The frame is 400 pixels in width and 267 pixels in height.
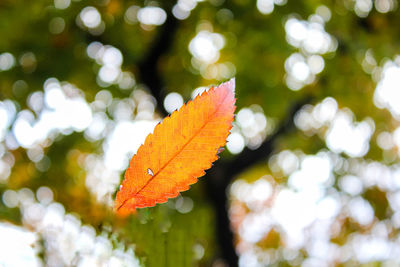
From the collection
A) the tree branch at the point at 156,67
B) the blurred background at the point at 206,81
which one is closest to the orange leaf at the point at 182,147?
the blurred background at the point at 206,81

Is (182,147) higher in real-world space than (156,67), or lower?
higher

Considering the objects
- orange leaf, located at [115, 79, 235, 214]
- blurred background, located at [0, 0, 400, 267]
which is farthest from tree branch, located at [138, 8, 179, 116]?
orange leaf, located at [115, 79, 235, 214]

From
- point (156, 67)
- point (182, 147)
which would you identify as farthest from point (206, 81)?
point (182, 147)

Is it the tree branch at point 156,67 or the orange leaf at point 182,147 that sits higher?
the orange leaf at point 182,147

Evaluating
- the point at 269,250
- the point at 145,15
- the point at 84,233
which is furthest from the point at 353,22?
the point at 269,250

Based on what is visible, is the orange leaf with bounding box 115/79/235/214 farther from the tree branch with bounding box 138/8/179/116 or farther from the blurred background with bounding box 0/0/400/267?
the tree branch with bounding box 138/8/179/116

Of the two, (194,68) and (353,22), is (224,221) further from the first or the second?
(353,22)

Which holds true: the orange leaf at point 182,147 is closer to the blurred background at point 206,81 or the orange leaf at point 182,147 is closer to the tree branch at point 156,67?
the blurred background at point 206,81

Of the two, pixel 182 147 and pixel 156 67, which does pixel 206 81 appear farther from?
pixel 182 147

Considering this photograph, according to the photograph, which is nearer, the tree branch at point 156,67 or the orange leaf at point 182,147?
the orange leaf at point 182,147

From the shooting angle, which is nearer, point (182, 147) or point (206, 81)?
point (182, 147)
